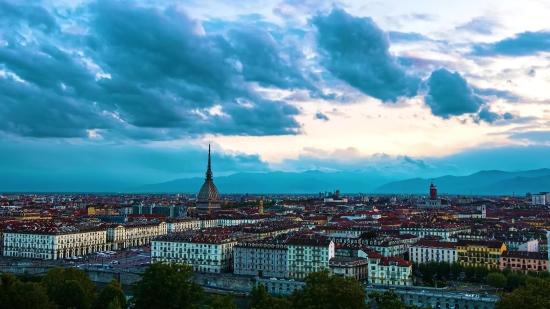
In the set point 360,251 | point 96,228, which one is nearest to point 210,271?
point 360,251

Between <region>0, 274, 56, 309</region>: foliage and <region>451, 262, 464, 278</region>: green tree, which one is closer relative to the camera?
<region>0, 274, 56, 309</region>: foliage

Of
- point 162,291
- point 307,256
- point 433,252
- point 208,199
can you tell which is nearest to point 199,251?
point 307,256

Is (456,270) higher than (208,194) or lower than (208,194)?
lower

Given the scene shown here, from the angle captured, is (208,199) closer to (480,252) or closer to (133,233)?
(133,233)

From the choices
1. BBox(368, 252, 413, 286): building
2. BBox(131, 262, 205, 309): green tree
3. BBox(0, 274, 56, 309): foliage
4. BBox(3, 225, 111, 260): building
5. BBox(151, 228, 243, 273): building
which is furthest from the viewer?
BBox(3, 225, 111, 260): building

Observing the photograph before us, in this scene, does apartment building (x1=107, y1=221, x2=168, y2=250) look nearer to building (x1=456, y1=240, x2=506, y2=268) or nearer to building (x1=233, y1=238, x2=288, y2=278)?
building (x1=233, y1=238, x2=288, y2=278)

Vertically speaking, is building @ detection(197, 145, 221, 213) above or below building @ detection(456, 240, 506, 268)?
above

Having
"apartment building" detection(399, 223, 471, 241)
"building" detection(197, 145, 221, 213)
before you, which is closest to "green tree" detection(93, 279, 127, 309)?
"apartment building" detection(399, 223, 471, 241)
